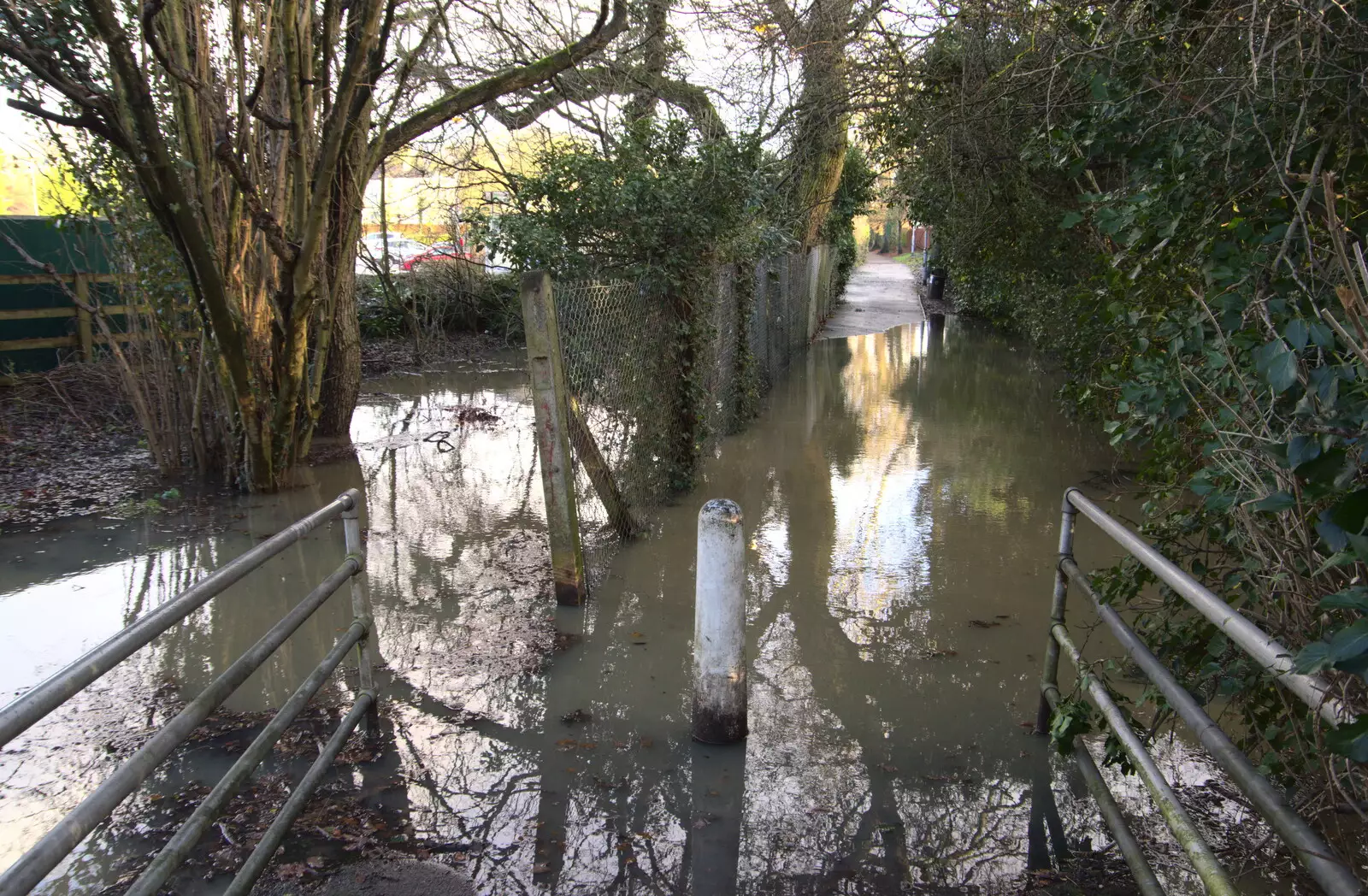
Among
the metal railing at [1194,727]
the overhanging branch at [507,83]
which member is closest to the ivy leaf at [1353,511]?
the metal railing at [1194,727]

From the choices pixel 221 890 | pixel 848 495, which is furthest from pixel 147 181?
pixel 848 495

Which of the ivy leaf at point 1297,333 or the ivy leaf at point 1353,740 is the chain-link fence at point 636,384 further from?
the ivy leaf at point 1353,740

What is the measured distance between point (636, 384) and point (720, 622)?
10.5ft

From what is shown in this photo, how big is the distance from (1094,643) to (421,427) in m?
7.94

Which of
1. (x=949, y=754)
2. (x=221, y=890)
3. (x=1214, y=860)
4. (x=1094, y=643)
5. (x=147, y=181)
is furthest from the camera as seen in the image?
(x=147, y=181)

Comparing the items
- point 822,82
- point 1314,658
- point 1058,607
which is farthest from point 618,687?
point 822,82

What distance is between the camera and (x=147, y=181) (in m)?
6.38

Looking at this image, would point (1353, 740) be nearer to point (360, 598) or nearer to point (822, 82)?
point (360, 598)

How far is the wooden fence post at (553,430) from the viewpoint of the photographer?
513 cm

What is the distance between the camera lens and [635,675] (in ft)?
15.5

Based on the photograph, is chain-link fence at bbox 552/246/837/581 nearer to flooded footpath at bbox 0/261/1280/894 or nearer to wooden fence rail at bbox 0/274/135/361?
flooded footpath at bbox 0/261/1280/894

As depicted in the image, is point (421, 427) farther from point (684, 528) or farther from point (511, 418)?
point (684, 528)

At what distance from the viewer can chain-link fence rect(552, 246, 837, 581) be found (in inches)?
231

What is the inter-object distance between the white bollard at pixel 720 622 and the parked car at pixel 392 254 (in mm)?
9659
